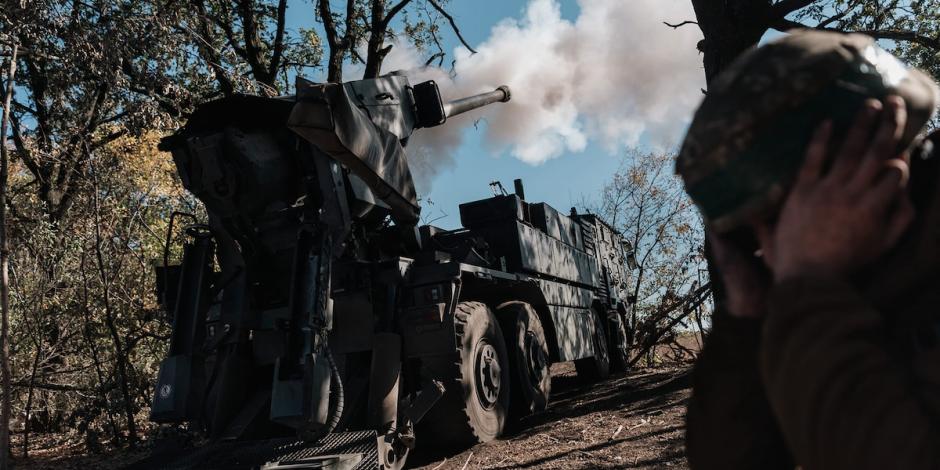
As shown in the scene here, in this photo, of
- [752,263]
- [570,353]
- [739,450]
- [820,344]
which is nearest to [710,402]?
[739,450]

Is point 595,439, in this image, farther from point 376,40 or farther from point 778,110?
point 376,40

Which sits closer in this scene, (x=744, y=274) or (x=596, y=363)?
(x=744, y=274)

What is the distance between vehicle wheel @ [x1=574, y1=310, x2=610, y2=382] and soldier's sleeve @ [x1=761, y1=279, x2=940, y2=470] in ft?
35.1

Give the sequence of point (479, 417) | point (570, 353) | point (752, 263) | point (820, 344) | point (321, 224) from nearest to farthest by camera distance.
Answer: point (820, 344) < point (752, 263) < point (321, 224) < point (479, 417) < point (570, 353)

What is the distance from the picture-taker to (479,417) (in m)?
6.73

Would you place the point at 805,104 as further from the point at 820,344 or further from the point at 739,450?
the point at 739,450

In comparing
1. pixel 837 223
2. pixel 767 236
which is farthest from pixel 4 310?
Result: pixel 837 223

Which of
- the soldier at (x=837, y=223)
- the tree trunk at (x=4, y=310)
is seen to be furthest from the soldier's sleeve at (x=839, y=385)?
the tree trunk at (x=4, y=310)

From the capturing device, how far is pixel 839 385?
89cm

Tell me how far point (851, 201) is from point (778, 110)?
157 millimetres

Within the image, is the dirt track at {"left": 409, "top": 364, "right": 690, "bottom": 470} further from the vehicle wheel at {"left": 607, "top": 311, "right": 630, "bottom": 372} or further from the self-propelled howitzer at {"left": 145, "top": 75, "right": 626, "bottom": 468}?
the vehicle wheel at {"left": 607, "top": 311, "right": 630, "bottom": 372}

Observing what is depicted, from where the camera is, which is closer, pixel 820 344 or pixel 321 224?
pixel 820 344

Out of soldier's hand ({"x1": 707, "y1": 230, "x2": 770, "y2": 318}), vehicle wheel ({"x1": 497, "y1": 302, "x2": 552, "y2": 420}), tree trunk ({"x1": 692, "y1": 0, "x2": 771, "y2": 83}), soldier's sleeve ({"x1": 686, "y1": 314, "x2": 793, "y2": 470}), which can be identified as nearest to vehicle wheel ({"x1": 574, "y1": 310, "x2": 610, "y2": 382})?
vehicle wheel ({"x1": 497, "y1": 302, "x2": 552, "y2": 420})

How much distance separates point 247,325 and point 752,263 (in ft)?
18.2
